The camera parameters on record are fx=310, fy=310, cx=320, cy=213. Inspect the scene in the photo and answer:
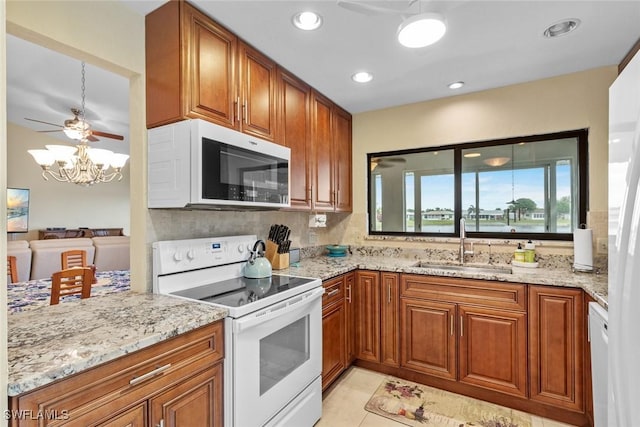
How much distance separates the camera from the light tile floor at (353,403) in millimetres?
1919

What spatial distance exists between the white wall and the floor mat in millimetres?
7591

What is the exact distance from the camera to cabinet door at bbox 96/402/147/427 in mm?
977

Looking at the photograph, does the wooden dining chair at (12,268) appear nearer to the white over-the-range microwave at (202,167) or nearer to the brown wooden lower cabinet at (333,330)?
the white over-the-range microwave at (202,167)

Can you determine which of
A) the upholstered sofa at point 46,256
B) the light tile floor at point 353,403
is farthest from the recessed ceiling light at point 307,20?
the upholstered sofa at point 46,256

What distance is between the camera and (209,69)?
169cm

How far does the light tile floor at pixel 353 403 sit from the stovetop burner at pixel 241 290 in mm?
895

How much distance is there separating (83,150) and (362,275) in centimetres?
371

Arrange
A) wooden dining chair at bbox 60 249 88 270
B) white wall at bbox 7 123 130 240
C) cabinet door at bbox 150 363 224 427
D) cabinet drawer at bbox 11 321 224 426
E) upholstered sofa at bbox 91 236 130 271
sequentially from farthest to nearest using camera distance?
white wall at bbox 7 123 130 240 → upholstered sofa at bbox 91 236 130 271 → wooden dining chair at bbox 60 249 88 270 → cabinet door at bbox 150 363 224 427 → cabinet drawer at bbox 11 321 224 426

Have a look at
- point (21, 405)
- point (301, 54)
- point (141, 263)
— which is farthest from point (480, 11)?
point (21, 405)

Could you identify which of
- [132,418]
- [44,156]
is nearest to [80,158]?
[44,156]

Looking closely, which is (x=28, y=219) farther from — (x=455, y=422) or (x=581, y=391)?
(x=581, y=391)

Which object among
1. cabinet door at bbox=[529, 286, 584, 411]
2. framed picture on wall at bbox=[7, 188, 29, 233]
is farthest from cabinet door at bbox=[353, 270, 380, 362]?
framed picture on wall at bbox=[7, 188, 29, 233]

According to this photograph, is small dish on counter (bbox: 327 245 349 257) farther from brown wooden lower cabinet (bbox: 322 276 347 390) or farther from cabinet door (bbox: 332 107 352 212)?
brown wooden lower cabinet (bbox: 322 276 347 390)

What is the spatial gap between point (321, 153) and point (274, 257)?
1.00 meters
